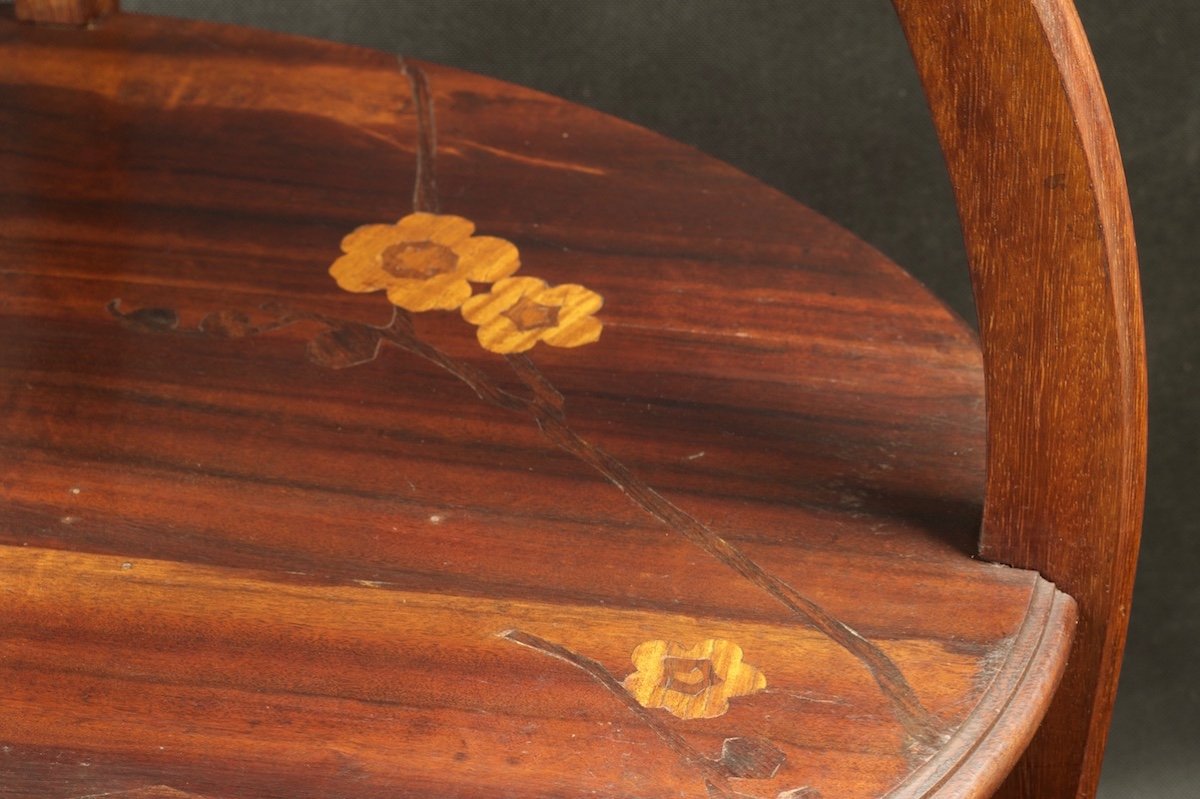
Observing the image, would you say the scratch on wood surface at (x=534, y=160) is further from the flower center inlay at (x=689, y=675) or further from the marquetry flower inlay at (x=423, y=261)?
the flower center inlay at (x=689, y=675)

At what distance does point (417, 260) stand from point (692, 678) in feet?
0.93

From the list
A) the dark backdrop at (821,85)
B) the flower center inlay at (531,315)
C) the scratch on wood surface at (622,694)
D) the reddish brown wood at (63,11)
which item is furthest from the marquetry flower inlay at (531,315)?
the dark backdrop at (821,85)

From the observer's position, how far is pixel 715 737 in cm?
53

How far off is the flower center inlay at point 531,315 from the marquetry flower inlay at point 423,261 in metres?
0.02

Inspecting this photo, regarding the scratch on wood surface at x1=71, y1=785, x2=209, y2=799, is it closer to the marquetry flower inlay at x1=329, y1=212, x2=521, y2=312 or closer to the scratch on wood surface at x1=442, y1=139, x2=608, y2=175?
the marquetry flower inlay at x1=329, y1=212, x2=521, y2=312

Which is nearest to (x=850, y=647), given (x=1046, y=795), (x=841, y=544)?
(x=841, y=544)

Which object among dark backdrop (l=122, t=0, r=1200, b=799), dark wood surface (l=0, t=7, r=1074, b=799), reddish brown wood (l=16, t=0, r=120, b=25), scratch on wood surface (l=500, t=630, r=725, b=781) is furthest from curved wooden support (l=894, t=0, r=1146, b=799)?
dark backdrop (l=122, t=0, r=1200, b=799)

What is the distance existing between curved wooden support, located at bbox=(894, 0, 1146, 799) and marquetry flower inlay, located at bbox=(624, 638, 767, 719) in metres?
0.11

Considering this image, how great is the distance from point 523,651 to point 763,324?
0.74ft

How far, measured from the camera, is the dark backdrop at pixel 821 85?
1.52 metres

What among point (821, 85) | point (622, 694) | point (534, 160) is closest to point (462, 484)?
point (622, 694)

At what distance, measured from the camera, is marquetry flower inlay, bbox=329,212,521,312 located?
75 cm

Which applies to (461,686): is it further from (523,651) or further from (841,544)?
(841,544)

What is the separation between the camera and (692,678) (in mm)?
551
